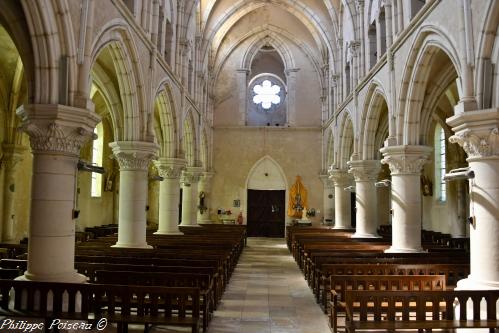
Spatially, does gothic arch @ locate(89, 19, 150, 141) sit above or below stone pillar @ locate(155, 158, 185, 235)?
above

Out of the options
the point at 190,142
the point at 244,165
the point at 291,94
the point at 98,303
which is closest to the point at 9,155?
the point at 190,142

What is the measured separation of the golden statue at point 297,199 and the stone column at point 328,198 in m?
1.36

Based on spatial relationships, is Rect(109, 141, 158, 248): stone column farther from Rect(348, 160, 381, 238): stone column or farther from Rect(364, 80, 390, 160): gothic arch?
Rect(348, 160, 381, 238): stone column

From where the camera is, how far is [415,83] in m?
13.6

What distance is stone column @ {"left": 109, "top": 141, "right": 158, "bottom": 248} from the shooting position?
14.4 metres

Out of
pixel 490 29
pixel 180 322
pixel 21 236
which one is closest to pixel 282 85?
pixel 21 236

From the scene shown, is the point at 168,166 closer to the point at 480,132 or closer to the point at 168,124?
the point at 168,124

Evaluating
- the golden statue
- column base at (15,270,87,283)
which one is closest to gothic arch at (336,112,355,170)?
the golden statue

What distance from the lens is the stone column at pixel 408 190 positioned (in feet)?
46.2

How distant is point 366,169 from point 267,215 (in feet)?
46.2

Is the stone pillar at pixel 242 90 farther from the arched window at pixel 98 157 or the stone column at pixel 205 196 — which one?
the arched window at pixel 98 157

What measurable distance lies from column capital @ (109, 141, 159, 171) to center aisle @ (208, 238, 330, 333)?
439 centimetres

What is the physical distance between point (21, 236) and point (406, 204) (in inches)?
555

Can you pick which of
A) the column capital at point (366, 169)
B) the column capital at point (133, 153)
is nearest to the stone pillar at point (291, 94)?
the column capital at point (366, 169)
